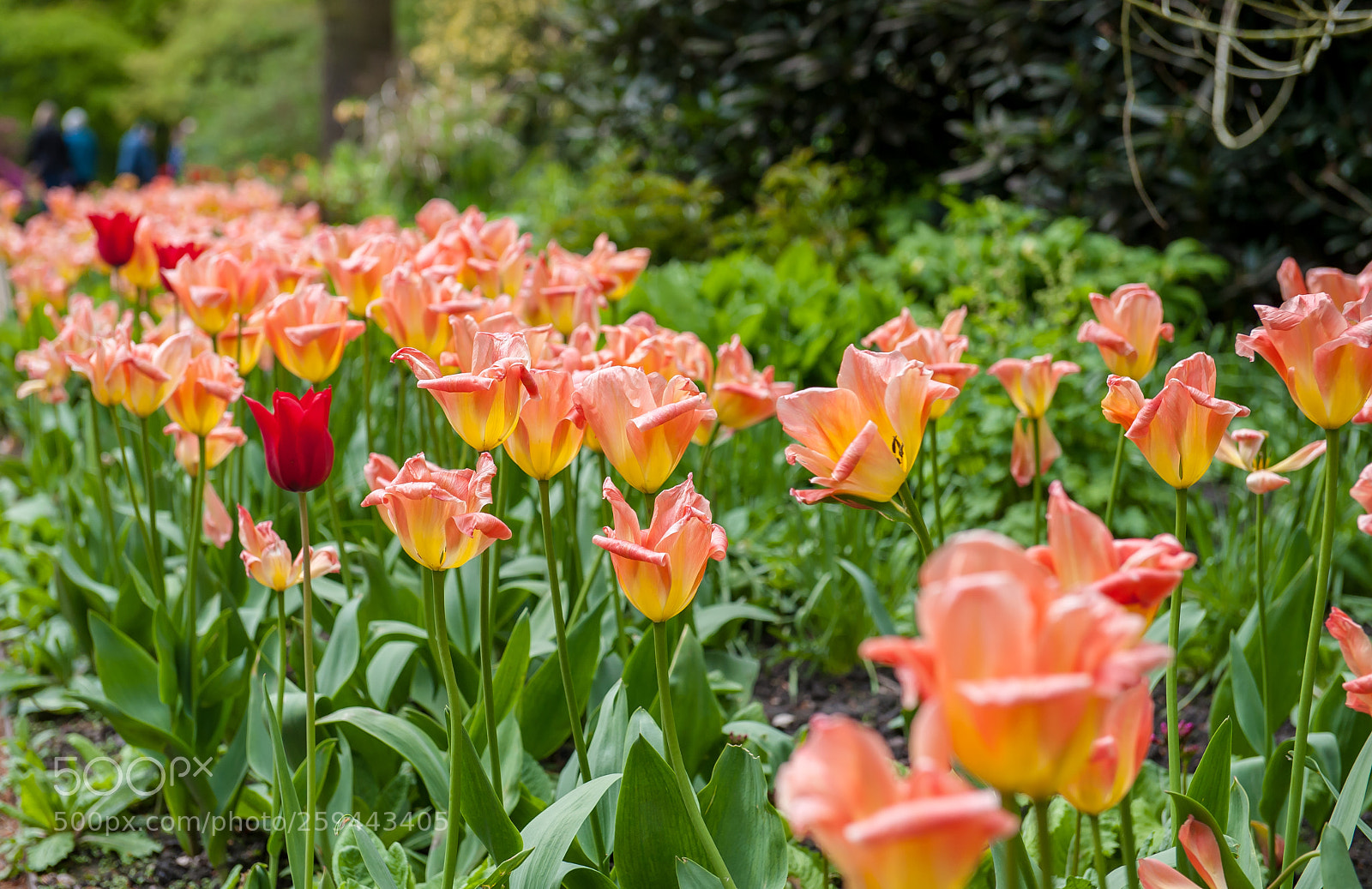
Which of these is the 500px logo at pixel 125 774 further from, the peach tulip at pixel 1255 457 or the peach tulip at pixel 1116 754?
the peach tulip at pixel 1255 457

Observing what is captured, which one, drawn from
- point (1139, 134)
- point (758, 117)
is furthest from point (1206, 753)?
point (758, 117)

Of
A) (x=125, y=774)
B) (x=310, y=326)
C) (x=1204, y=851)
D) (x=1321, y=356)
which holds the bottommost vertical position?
(x=125, y=774)

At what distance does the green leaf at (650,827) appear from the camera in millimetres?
1174

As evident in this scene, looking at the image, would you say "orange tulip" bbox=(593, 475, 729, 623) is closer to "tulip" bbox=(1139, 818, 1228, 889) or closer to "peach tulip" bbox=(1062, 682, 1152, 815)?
"peach tulip" bbox=(1062, 682, 1152, 815)

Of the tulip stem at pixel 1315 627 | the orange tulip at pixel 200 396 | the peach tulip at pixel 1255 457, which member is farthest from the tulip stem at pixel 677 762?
the orange tulip at pixel 200 396

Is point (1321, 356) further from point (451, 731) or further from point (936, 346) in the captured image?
point (451, 731)

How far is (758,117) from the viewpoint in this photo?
6.09 m

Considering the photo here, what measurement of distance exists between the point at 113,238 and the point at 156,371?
49.0 inches

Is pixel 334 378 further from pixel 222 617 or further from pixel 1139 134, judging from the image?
pixel 1139 134

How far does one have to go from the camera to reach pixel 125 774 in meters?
1.97

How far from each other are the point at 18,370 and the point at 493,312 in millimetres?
3708

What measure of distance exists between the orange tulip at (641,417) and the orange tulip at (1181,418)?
43cm

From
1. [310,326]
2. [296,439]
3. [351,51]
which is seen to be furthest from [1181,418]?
[351,51]

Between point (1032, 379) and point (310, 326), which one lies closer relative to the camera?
point (1032, 379)
